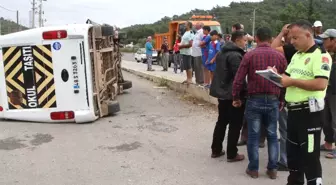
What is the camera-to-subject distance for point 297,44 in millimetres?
3994

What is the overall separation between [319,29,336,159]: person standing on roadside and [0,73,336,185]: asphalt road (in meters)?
0.51

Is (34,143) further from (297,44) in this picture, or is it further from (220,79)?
(297,44)

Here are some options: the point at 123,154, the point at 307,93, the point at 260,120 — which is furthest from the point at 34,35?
the point at 307,93

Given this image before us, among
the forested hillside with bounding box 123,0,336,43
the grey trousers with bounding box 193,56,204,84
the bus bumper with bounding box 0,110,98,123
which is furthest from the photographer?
the forested hillside with bounding box 123,0,336,43

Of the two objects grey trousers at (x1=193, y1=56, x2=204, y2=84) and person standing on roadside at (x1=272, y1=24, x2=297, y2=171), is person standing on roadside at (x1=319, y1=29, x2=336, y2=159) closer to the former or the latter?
person standing on roadside at (x1=272, y1=24, x2=297, y2=171)

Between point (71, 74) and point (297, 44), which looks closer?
point (297, 44)

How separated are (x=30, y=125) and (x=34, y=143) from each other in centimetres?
130

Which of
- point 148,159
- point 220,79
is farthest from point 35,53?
point 220,79

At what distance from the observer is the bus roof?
776 cm

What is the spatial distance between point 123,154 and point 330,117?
323 centimetres

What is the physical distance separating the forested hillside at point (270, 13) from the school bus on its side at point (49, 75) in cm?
2610

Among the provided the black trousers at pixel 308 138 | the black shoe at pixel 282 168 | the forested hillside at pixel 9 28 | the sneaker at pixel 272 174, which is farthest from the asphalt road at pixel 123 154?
the forested hillside at pixel 9 28

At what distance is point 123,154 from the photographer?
6070 mm

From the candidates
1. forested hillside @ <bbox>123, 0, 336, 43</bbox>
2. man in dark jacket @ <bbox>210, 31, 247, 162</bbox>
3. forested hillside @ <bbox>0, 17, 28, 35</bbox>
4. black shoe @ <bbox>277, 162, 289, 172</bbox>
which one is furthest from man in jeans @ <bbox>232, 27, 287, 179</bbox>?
forested hillside @ <bbox>0, 17, 28, 35</bbox>
